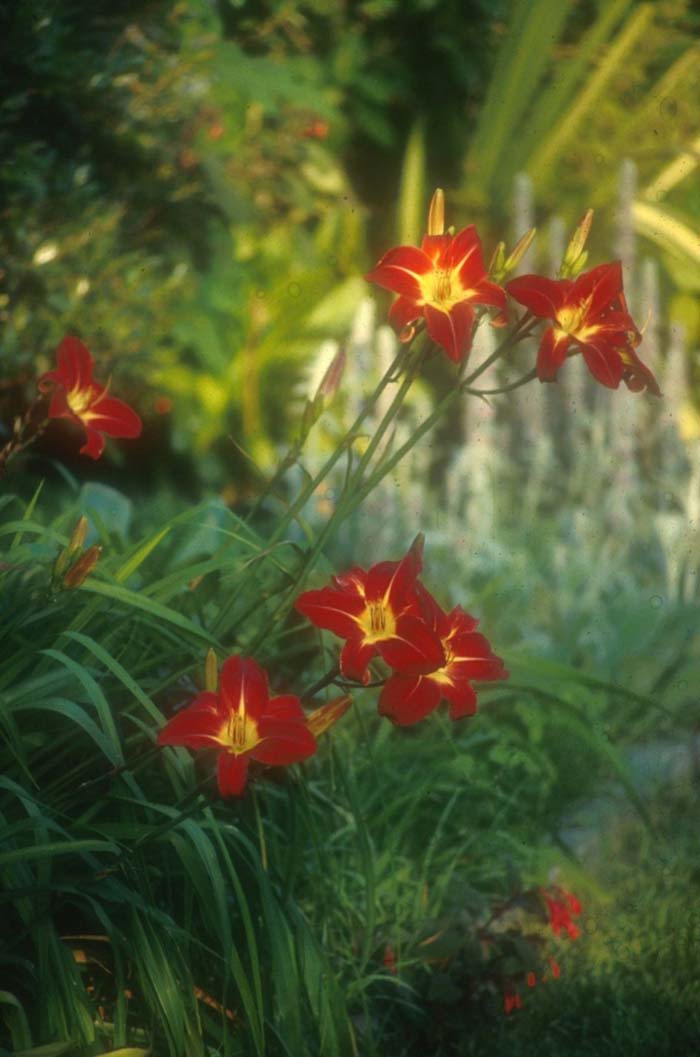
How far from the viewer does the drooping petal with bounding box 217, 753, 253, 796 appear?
1.67m

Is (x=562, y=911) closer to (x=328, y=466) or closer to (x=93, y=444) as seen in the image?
(x=328, y=466)

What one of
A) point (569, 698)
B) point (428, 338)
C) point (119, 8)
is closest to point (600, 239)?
point (119, 8)

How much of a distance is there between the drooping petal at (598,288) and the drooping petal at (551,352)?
0.05 m

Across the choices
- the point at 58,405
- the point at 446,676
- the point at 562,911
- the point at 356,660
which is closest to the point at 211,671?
the point at 356,660

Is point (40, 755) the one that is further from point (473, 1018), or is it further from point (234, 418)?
point (234, 418)

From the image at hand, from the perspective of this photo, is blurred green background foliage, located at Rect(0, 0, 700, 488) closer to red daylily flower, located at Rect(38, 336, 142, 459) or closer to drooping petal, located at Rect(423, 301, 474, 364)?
red daylily flower, located at Rect(38, 336, 142, 459)

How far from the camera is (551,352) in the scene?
1903 mm

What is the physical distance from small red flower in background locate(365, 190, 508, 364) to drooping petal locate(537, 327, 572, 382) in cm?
7

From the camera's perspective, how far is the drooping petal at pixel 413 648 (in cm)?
176

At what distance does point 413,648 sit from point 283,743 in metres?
0.20

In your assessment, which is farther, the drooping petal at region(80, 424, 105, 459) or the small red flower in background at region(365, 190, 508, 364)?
the drooping petal at region(80, 424, 105, 459)

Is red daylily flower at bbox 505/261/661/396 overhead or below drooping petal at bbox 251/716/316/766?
overhead

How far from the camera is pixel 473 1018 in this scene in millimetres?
2385

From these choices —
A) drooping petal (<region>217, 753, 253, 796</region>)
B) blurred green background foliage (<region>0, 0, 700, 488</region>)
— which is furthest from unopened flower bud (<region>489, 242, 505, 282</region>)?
blurred green background foliage (<region>0, 0, 700, 488</region>)
